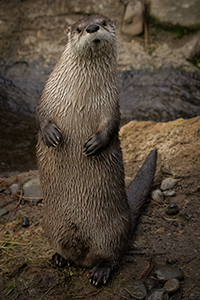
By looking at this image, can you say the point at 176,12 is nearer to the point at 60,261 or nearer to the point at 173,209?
the point at 173,209

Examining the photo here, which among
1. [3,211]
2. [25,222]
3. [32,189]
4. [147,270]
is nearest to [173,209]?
[147,270]

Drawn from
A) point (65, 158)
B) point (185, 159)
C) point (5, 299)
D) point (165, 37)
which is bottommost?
point (5, 299)

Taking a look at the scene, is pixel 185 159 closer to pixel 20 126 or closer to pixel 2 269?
pixel 2 269

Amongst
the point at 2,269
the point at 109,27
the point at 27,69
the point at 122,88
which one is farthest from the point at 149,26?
the point at 2,269

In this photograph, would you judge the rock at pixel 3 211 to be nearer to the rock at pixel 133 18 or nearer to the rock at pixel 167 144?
the rock at pixel 167 144

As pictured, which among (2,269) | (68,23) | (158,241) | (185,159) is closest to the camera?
(2,269)

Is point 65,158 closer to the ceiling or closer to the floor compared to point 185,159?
closer to the ceiling

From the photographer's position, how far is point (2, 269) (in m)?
2.42

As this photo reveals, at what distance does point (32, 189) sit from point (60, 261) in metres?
1.01

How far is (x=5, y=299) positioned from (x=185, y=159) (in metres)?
1.86

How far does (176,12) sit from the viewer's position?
571 centimetres

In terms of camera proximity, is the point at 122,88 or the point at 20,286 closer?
the point at 20,286

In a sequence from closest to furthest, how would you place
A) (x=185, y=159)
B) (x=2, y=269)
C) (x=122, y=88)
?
(x=2, y=269)
(x=185, y=159)
(x=122, y=88)

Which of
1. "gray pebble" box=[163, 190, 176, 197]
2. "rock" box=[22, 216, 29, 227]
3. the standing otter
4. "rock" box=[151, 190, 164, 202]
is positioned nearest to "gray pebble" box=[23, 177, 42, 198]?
"rock" box=[22, 216, 29, 227]
